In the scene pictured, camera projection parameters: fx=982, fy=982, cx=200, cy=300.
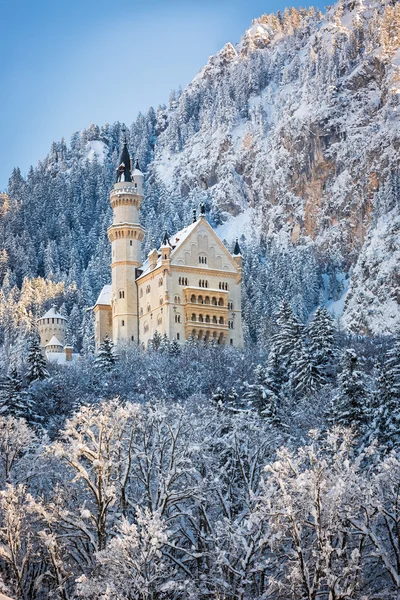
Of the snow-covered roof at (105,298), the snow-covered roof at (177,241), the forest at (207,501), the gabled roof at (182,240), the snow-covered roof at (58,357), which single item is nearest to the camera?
the forest at (207,501)

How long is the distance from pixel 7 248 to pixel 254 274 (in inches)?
2440

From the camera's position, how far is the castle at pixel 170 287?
102375mm

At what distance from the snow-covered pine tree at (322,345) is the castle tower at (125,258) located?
3336cm

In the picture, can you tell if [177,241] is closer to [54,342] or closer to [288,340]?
[54,342]

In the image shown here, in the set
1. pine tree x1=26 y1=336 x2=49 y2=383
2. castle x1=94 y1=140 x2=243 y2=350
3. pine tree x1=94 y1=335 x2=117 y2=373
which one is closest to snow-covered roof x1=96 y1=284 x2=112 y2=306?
castle x1=94 y1=140 x2=243 y2=350

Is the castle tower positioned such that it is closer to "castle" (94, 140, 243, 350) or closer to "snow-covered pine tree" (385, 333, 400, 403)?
"castle" (94, 140, 243, 350)

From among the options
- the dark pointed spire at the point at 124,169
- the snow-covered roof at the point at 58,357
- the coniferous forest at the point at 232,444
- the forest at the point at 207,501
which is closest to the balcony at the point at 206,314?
the coniferous forest at the point at 232,444

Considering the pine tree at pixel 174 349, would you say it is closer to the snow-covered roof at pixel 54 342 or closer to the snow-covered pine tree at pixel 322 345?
the snow-covered pine tree at pixel 322 345

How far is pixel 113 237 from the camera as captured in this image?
111 m

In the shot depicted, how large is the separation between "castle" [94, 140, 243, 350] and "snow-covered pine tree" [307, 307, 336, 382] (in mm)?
26722

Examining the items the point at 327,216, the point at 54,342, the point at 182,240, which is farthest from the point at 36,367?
the point at 327,216

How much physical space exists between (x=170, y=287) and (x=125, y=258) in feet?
33.5

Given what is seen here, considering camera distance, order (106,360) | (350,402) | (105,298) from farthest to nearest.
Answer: (105,298), (106,360), (350,402)

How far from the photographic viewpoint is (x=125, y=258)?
110062mm
